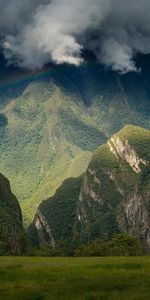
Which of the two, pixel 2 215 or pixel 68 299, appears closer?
pixel 68 299

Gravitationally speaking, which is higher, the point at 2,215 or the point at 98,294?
the point at 98,294

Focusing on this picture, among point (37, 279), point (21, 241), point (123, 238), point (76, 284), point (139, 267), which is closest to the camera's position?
point (76, 284)

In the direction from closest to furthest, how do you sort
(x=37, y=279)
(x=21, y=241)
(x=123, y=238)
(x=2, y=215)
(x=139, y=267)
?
(x=37, y=279) < (x=139, y=267) < (x=123, y=238) < (x=21, y=241) < (x=2, y=215)

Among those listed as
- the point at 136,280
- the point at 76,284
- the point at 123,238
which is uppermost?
the point at 76,284

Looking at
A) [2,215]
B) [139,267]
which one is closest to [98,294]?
[139,267]

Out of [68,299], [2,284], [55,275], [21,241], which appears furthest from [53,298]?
[21,241]

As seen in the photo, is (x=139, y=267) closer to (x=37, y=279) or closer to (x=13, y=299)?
(x=37, y=279)
